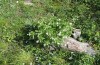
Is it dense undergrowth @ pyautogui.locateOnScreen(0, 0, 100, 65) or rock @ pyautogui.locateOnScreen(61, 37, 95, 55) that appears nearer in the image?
dense undergrowth @ pyautogui.locateOnScreen(0, 0, 100, 65)

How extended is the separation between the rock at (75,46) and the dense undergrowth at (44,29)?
0.20 metres

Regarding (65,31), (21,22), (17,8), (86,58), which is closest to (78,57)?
(86,58)

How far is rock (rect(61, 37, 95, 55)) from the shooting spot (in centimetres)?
1085

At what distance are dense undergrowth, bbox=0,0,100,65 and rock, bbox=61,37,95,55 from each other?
200 mm

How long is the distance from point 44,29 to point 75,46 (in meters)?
1.39

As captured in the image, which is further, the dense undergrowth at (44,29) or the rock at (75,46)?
the rock at (75,46)

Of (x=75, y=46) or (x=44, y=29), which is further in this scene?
(x=75, y=46)

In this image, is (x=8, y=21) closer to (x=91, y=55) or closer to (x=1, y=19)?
(x=1, y=19)

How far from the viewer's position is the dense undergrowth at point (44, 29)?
10.5m

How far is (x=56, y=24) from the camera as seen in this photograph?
1092 cm

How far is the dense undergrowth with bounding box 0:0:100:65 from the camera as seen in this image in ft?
34.6

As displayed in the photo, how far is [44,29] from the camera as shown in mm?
10727

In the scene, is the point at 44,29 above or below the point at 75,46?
above

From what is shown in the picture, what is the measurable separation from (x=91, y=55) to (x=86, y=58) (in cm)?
45
